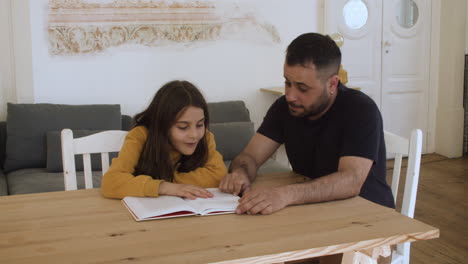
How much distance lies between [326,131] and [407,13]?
3.89 metres

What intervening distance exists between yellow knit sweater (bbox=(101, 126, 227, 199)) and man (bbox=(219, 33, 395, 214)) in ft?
0.31

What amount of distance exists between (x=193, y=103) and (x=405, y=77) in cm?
405

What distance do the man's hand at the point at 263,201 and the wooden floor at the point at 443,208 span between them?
5.80ft

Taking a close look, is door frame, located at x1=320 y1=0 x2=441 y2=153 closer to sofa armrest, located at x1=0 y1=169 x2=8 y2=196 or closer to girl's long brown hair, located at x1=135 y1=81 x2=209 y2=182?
sofa armrest, located at x1=0 y1=169 x2=8 y2=196

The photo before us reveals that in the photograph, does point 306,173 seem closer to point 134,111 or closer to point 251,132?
point 251,132

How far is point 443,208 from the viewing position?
13.7 ft

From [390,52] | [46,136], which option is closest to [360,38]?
[390,52]

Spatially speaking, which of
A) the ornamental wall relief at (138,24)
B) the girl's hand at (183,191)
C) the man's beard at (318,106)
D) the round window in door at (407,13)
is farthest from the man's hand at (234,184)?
the round window in door at (407,13)

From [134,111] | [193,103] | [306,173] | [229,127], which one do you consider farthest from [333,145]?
[134,111]

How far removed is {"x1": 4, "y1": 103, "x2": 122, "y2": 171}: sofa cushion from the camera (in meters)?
3.86

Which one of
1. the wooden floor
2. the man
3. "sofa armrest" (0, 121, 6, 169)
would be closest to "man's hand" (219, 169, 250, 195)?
the man

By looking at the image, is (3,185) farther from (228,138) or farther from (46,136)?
(228,138)

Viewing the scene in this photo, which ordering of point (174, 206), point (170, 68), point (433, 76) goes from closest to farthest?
point (174, 206) < point (170, 68) < point (433, 76)

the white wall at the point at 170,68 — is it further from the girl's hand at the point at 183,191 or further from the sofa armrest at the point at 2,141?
the girl's hand at the point at 183,191
